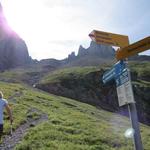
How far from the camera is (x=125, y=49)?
9797 millimetres

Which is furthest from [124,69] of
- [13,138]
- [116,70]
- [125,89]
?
[13,138]

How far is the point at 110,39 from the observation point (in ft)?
34.0

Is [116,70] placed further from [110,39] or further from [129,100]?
[129,100]

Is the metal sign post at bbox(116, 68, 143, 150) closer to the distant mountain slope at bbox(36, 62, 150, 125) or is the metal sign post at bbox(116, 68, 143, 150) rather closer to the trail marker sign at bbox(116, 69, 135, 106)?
the trail marker sign at bbox(116, 69, 135, 106)

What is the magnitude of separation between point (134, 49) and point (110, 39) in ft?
3.57

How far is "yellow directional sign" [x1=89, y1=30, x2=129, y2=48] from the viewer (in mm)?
10328

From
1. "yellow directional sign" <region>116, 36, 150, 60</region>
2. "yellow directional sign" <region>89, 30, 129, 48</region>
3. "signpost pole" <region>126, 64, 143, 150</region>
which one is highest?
"yellow directional sign" <region>89, 30, 129, 48</region>

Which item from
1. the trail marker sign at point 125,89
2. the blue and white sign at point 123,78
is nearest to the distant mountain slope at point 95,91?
the blue and white sign at point 123,78

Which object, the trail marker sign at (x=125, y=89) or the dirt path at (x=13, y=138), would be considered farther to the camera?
the dirt path at (x=13, y=138)

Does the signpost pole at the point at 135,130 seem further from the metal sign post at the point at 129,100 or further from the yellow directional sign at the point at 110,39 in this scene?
the yellow directional sign at the point at 110,39

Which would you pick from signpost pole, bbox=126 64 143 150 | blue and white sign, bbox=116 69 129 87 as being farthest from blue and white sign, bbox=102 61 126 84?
signpost pole, bbox=126 64 143 150

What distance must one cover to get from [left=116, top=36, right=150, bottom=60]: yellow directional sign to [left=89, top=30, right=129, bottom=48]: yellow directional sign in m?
0.34

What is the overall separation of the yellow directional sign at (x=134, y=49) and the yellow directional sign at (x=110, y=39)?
34 centimetres

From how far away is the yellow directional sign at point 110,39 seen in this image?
33.9ft
